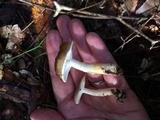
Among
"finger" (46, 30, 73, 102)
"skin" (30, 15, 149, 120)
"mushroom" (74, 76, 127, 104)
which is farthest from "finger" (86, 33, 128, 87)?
"finger" (46, 30, 73, 102)

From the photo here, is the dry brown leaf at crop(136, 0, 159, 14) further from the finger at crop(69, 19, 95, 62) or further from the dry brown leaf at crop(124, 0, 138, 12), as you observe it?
the finger at crop(69, 19, 95, 62)

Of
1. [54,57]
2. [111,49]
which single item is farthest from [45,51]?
[111,49]

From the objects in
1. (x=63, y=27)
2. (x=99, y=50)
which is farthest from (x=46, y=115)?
(x=63, y=27)

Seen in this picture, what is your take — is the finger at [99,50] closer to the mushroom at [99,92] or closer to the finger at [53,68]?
the mushroom at [99,92]

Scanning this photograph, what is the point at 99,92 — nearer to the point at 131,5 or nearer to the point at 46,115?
the point at 46,115

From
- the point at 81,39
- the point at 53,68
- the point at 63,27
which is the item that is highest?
the point at 63,27

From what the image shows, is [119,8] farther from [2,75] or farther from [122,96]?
[2,75]
